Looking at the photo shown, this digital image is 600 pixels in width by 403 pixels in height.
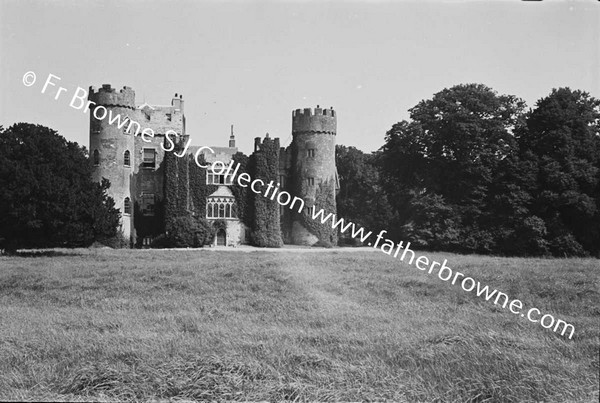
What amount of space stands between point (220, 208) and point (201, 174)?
2.68 meters

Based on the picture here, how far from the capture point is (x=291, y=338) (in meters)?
9.31

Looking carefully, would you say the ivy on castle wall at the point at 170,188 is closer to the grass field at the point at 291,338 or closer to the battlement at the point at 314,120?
the battlement at the point at 314,120

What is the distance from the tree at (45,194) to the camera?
22891mm

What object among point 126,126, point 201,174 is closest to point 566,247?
point 201,174

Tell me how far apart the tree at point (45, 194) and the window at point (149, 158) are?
13.7 meters

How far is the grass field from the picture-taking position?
7445mm

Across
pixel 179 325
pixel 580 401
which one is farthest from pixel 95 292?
pixel 580 401

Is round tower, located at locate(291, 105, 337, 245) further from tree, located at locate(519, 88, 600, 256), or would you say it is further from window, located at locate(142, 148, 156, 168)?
tree, located at locate(519, 88, 600, 256)

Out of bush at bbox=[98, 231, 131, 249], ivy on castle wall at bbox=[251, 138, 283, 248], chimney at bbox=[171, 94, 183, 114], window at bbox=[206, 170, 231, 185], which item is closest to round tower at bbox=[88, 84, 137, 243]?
bush at bbox=[98, 231, 131, 249]

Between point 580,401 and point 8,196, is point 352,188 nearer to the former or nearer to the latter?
point 8,196

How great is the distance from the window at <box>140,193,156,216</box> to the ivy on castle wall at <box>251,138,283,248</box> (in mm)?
6952

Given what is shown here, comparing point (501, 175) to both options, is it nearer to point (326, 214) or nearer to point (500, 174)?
point (500, 174)

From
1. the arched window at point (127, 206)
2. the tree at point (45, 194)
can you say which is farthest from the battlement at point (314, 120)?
the tree at point (45, 194)

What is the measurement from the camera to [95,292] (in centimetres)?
1389
